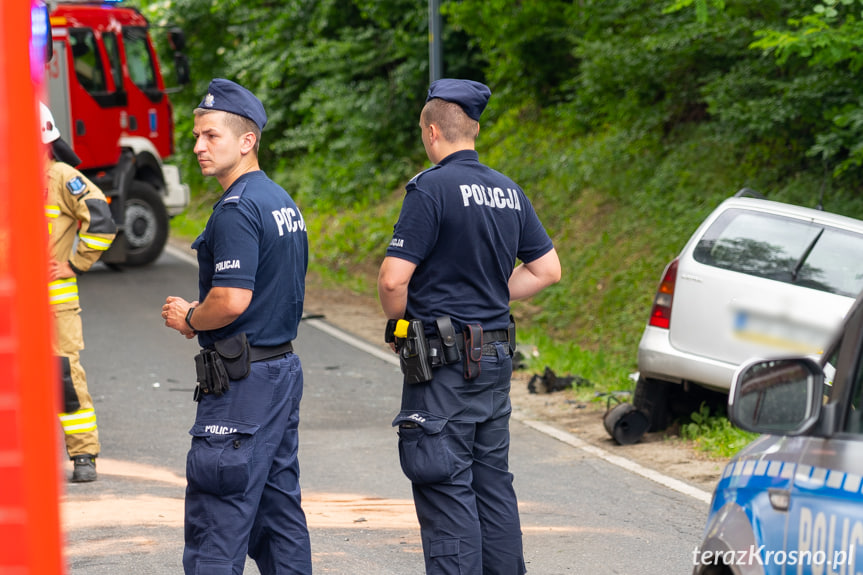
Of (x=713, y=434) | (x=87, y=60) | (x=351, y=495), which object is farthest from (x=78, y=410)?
(x=87, y=60)

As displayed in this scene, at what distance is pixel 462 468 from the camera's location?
13.1 ft

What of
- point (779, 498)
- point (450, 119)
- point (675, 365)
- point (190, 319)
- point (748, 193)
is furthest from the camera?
point (748, 193)

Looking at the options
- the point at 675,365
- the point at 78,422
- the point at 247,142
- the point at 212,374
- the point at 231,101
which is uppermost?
the point at 231,101

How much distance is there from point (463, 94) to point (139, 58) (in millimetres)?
13654

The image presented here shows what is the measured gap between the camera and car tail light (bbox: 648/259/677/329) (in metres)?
7.27

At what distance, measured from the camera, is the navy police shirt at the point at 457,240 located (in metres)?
4.04

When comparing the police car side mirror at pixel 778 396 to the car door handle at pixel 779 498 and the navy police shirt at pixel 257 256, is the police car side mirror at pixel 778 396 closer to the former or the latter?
the car door handle at pixel 779 498

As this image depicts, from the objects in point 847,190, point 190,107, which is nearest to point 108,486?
point 847,190

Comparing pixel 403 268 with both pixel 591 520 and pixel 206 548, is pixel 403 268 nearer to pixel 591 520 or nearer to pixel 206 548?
pixel 206 548

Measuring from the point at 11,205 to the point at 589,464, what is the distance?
612 centimetres

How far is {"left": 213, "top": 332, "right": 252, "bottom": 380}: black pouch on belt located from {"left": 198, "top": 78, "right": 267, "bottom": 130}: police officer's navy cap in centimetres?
74

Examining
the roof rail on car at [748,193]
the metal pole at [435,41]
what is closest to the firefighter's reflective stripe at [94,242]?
the roof rail on car at [748,193]

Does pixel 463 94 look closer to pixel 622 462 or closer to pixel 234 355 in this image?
pixel 234 355

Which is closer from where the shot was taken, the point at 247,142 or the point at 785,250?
the point at 247,142
